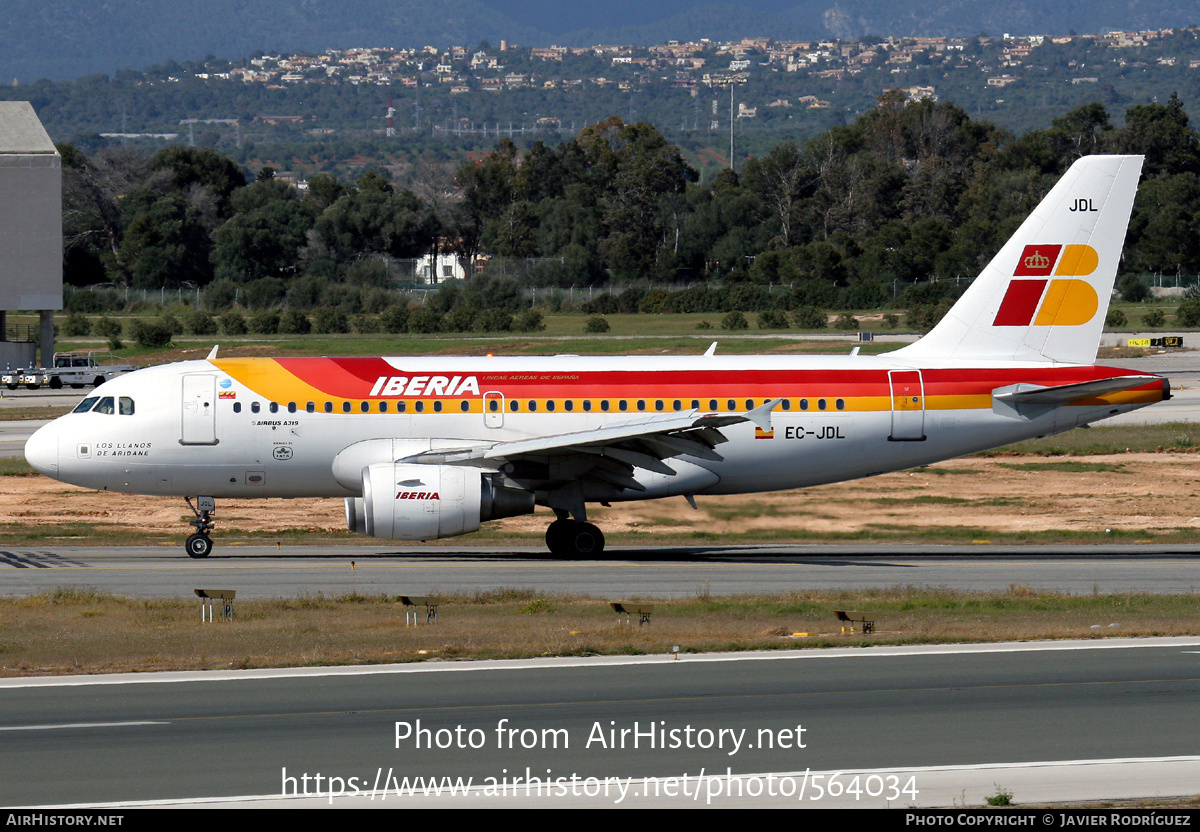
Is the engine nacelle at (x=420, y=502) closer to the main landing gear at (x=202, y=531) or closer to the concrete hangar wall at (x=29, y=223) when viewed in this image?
the main landing gear at (x=202, y=531)

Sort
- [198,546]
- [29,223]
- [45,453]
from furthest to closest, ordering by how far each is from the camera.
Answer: [29,223] → [198,546] → [45,453]

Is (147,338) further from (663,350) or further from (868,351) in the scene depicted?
(868,351)

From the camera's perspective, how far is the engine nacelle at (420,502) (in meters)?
27.4

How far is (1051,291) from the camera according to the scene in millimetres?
30984

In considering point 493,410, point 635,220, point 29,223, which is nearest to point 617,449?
point 493,410

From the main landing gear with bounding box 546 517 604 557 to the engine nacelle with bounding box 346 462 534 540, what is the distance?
2.29 meters

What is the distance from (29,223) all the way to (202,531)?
53101mm

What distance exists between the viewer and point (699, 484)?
97.8 feet

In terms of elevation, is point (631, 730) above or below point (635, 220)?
below

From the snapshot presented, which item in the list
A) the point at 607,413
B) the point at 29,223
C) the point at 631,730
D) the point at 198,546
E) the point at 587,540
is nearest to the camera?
the point at 631,730

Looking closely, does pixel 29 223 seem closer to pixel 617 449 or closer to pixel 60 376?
pixel 60 376

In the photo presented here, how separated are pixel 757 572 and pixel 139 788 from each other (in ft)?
56.1

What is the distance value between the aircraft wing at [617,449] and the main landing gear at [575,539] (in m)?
1.22

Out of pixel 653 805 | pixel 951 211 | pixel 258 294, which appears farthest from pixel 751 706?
pixel 951 211
